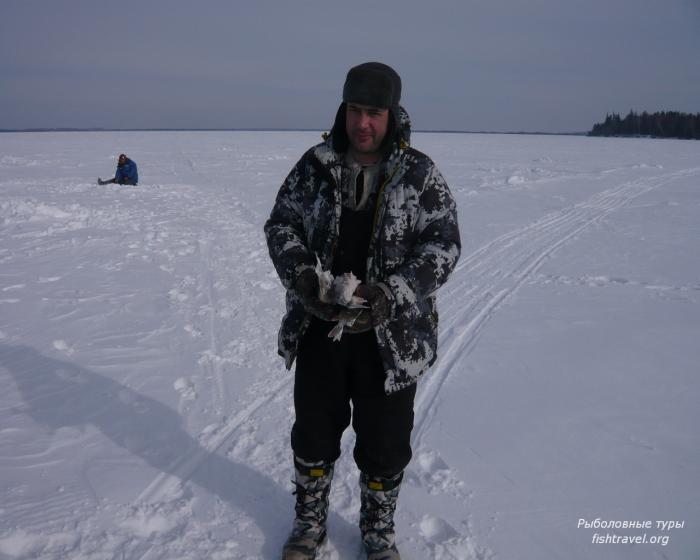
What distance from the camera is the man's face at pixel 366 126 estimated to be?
1.86m

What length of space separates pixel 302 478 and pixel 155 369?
1997 millimetres

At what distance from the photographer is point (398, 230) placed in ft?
6.18

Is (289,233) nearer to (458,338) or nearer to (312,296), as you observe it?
(312,296)

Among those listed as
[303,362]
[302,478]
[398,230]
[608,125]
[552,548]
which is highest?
[608,125]

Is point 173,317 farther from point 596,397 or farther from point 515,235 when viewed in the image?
point 515,235

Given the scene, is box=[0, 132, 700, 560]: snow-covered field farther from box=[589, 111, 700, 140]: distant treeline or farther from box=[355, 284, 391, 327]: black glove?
box=[589, 111, 700, 140]: distant treeline

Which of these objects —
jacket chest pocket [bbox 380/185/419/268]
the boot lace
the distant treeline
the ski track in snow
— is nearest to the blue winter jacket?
the ski track in snow

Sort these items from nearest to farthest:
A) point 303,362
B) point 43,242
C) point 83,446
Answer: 1. point 303,362
2. point 83,446
3. point 43,242

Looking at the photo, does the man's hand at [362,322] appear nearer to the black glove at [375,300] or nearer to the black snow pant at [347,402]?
the black glove at [375,300]

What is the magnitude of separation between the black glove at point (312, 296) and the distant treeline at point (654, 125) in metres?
86.4

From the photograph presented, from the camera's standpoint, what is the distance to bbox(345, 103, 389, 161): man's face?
186 cm

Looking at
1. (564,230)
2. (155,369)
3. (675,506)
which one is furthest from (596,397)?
(564,230)

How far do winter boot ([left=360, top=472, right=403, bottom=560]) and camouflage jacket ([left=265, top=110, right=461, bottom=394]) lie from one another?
0.48 m

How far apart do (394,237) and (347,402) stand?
2.41ft
